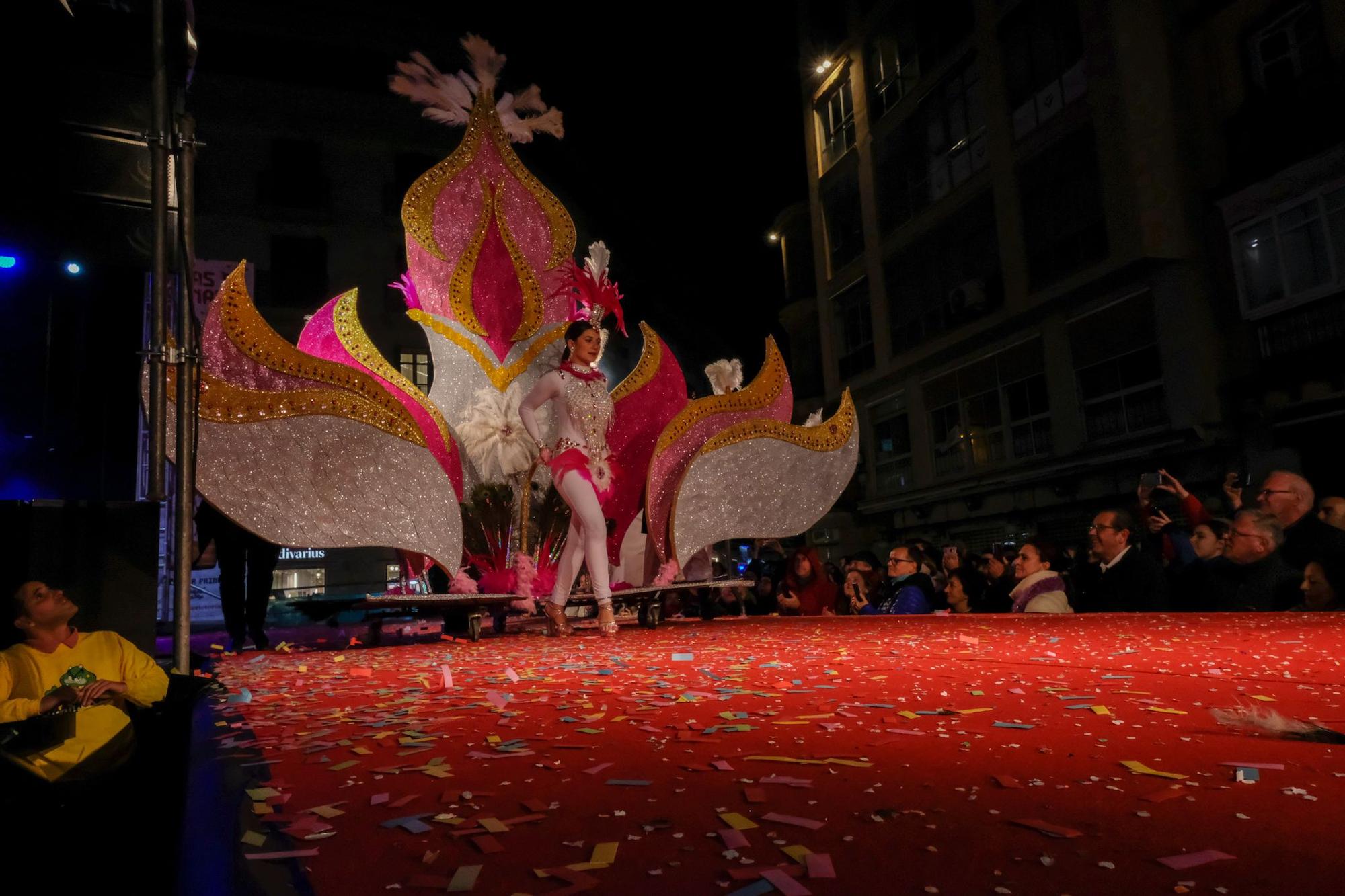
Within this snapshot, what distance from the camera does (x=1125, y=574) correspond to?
202 inches

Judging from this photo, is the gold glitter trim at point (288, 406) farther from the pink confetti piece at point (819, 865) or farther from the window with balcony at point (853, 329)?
the window with balcony at point (853, 329)

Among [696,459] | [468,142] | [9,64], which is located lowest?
[696,459]

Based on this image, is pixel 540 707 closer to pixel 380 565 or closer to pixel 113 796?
pixel 113 796

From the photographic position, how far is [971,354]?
16688 millimetres

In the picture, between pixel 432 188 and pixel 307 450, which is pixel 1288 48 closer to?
pixel 432 188

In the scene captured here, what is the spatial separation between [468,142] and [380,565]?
1419cm

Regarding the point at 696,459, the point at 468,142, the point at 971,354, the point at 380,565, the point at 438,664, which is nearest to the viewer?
the point at 438,664

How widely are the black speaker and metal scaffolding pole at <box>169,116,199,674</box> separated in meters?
0.10

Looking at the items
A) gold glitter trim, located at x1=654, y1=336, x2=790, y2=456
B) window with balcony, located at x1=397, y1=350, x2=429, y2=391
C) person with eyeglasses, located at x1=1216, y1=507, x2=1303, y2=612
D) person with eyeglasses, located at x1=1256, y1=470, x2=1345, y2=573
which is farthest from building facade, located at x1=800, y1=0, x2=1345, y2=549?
window with balcony, located at x1=397, y1=350, x2=429, y2=391

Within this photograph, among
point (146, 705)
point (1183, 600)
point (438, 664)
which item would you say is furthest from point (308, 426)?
point (1183, 600)

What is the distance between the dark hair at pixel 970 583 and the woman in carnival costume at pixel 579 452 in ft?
10.7

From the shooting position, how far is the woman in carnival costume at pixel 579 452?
4.84m

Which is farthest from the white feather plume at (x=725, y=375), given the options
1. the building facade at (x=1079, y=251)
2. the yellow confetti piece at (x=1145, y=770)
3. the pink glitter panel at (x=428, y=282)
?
the building facade at (x=1079, y=251)

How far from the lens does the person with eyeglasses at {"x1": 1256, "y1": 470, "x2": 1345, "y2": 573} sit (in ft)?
15.2
